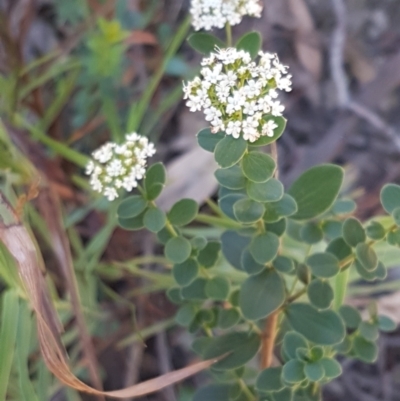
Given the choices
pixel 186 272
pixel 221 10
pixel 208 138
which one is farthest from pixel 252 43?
pixel 186 272

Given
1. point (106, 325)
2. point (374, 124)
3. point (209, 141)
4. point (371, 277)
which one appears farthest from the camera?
point (374, 124)

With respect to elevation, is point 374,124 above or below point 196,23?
below

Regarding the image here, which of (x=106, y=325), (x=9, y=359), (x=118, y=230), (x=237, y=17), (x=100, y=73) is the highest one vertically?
(x=237, y=17)

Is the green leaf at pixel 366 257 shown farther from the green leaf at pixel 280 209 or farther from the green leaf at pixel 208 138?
the green leaf at pixel 208 138

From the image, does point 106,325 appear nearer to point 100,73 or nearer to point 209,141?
point 100,73

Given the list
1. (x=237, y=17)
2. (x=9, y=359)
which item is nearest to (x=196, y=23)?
(x=237, y=17)

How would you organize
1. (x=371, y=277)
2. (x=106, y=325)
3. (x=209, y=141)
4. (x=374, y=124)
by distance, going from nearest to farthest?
1. (x=209, y=141)
2. (x=371, y=277)
3. (x=106, y=325)
4. (x=374, y=124)

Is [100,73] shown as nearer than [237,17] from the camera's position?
No

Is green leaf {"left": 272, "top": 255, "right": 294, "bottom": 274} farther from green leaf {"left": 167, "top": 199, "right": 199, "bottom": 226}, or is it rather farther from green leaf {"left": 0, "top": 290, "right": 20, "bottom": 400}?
green leaf {"left": 0, "top": 290, "right": 20, "bottom": 400}
